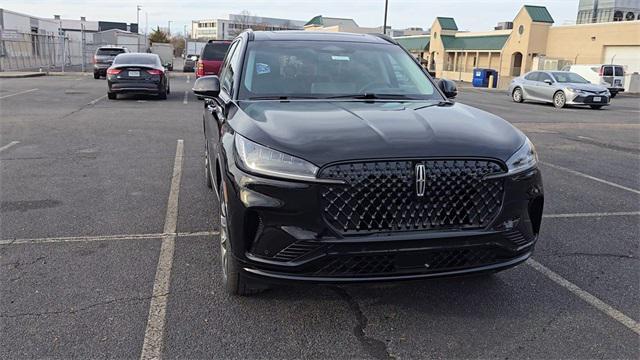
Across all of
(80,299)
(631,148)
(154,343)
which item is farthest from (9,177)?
Result: (631,148)

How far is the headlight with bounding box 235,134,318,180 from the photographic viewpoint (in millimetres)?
2920

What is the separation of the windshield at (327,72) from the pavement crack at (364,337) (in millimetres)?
1627

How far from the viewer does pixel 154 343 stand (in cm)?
308

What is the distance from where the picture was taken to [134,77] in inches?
685

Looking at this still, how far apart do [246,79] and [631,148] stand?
9.47 meters

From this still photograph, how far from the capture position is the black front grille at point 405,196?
9.60 feet

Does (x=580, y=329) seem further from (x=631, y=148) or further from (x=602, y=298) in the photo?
(x=631, y=148)

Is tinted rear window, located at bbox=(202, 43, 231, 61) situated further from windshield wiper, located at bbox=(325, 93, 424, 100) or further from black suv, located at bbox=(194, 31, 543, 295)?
black suv, located at bbox=(194, 31, 543, 295)

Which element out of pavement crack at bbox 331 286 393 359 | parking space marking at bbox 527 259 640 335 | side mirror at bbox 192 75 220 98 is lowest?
pavement crack at bbox 331 286 393 359

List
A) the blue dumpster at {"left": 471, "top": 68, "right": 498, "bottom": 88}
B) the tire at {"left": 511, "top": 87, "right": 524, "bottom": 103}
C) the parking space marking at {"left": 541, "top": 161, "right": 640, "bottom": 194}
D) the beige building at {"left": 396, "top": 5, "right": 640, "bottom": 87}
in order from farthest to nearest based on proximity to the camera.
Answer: the blue dumpster at {"left": 471, "top": 68, "right": 498, "bottom": 88}
the beige building at {"left": 396, "top": 5, "right": 640, "bottom": 87}
the tire at {"left": 511, "top": 87, "right": 524, "bottom": 103}
the parking space marking at {"left": 541, "top": 161, "right": 640, "bottom": 194}

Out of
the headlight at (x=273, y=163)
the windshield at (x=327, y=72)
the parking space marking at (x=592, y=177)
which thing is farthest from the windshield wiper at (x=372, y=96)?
the parking space marking at (x=592, y=177)

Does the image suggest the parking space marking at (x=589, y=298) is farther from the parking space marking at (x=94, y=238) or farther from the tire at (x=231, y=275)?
the parking space marking at (x=94, y=238)

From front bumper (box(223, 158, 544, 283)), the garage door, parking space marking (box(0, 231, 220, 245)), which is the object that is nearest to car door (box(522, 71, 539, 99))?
the garage door

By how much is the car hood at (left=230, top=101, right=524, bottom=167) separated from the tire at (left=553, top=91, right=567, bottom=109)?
20.0 meters
